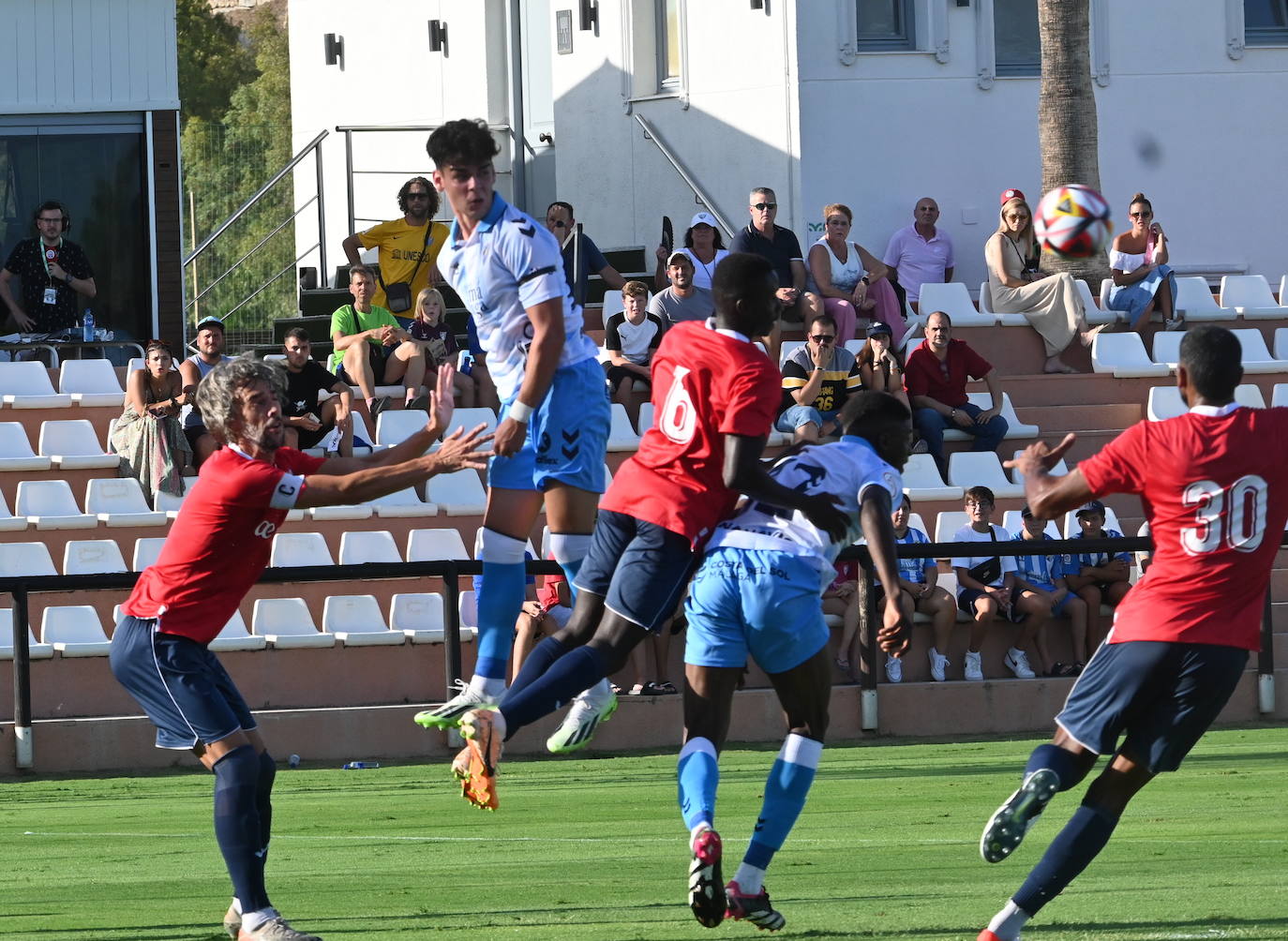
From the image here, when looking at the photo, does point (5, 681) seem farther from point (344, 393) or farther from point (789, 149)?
point (789, 149)

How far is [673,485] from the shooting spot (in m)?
7.41

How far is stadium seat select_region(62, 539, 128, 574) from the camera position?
48.5 ft

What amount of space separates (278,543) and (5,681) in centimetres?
224

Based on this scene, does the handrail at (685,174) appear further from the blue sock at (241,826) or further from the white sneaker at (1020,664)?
the blue sock at (241,826)

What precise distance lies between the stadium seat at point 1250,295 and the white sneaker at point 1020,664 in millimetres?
6496

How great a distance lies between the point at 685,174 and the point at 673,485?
1542cm

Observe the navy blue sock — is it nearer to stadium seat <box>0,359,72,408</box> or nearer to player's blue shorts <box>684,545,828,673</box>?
player's blue shorts <box>684,545,828,673</box>

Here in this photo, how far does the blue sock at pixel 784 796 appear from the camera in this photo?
23.4ft

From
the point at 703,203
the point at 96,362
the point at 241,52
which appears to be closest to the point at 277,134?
the point at 241,52

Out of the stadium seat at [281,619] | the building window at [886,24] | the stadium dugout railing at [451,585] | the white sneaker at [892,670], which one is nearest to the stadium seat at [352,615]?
the stadium seat at [281,619]

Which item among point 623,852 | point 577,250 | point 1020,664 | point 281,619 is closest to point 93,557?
point 281,619

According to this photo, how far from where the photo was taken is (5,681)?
551 inches

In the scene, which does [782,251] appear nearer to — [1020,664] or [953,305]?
[953,305]

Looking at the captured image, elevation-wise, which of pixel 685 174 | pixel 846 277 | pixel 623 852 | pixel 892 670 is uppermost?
pixel 685 174
